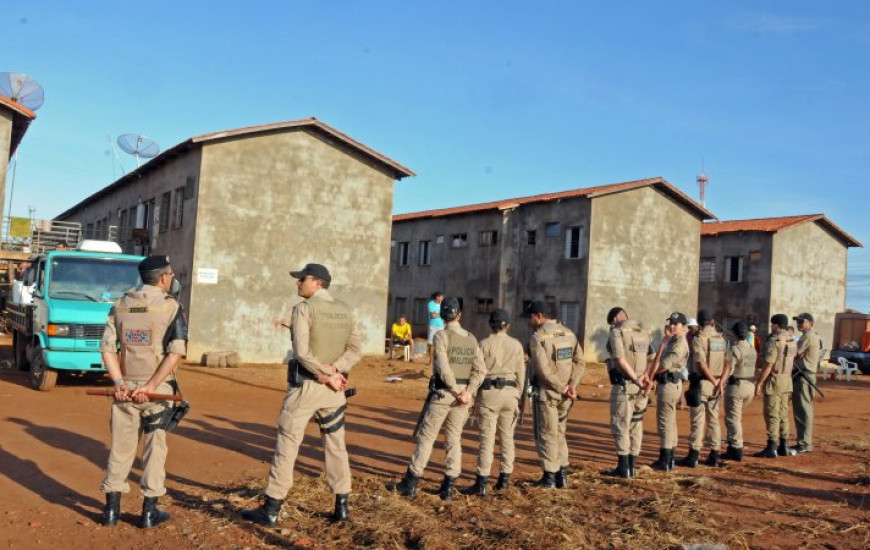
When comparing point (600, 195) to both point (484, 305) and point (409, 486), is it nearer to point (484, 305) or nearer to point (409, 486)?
point (484, 305)

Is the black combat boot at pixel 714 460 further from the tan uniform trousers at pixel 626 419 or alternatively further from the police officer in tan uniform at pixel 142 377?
the police officer in tan uniform at pixel 142 377

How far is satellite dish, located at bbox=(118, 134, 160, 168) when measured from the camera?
3108cm

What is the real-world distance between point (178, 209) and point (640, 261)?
17162 millimetres

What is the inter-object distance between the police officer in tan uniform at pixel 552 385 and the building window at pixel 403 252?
100 feet

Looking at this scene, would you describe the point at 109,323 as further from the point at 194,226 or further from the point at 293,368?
the point at 194,226

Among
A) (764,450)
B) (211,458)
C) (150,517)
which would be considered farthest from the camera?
(764,450)

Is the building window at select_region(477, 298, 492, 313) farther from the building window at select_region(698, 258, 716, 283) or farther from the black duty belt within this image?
the black duty belt

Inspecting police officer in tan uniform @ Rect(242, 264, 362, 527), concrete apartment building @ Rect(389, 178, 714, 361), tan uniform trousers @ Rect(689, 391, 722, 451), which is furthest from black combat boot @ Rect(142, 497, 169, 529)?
concrete apartment building @ Rect(389, 178, 714, 361)

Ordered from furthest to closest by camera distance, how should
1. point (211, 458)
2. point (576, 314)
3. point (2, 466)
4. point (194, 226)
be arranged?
point (576, 314)
point (194, 226)
point (211, 458)
point (2, 466)

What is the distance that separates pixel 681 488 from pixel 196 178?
17.2 m

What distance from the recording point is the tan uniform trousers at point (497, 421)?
7215 mm

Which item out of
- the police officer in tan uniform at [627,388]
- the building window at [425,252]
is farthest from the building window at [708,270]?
the police officer in tan uniform at [627,388]

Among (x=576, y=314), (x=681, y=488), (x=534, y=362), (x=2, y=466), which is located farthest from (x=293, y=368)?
(x=576, y=314)

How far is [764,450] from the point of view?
10.3 metres
